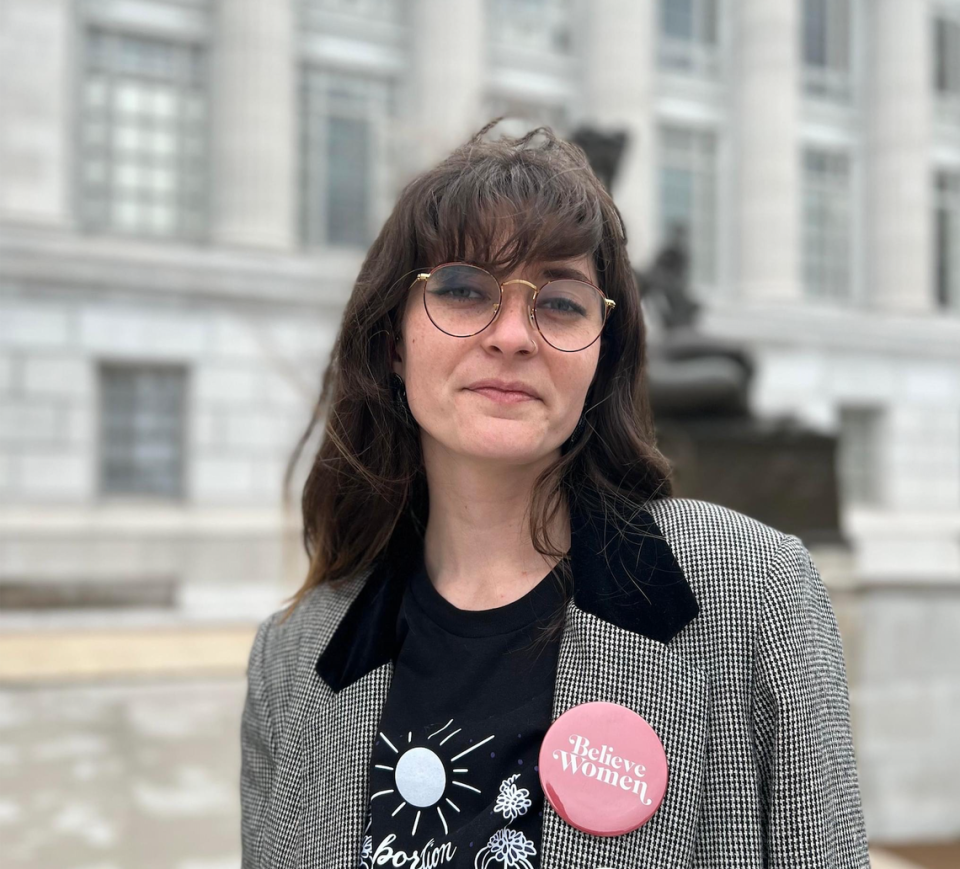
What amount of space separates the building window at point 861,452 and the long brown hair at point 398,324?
24.5 meters

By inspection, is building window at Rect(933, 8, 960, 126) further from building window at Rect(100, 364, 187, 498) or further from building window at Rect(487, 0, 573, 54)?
building window at Rect(100, 364, 187, 498)

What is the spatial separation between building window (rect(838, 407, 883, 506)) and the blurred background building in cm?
8

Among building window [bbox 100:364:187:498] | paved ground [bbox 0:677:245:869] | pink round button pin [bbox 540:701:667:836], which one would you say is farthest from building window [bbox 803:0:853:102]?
pink round button pin [bbox 540:701:667:836]

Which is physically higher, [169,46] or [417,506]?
[169,46]

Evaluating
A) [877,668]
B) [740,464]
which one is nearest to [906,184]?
[740,464]

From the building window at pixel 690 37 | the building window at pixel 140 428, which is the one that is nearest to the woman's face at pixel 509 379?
the building window at pixel 140 428

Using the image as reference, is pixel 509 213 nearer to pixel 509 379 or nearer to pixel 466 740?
pixel 509 379

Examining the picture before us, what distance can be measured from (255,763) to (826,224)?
86.3 ft

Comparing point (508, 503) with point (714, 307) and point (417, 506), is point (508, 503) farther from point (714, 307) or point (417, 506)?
point (714, 307)

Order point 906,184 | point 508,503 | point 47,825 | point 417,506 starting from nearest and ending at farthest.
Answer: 1. point 508,503
2. point 417,506
3. point 47,825
4. point 906,184

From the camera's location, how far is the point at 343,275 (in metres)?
20.5

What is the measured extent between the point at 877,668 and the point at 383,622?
5449mm

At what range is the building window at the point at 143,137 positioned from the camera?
64.8 ft

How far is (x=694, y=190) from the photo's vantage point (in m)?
25.0
